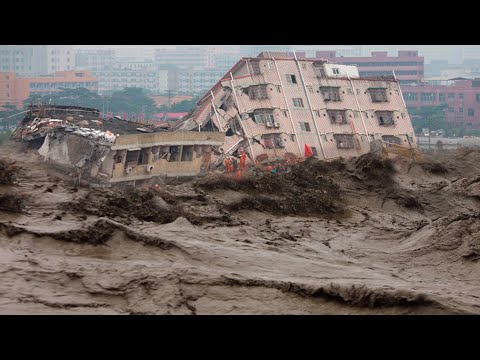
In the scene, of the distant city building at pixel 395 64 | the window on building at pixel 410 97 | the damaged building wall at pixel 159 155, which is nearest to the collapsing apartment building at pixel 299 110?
the damaged building wall at pixel 159 155

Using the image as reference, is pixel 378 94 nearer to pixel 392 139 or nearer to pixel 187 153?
pixel 392 139

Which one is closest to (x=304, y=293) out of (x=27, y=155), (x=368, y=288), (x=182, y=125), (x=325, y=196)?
(x=368, y=288)

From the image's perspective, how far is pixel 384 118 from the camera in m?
42.4

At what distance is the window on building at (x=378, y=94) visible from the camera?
140 feet

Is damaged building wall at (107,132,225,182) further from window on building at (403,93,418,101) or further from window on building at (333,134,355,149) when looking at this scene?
window on building at (403,93,418,101)

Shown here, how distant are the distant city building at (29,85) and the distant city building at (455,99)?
2551 cm

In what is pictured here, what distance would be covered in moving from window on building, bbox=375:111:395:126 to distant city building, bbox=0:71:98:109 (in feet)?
80.1

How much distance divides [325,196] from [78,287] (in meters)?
9.61

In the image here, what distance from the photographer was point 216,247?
1300cm

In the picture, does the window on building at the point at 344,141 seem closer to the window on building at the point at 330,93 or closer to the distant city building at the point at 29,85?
the window on building at the point at 330,93

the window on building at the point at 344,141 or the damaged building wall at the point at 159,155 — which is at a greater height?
the window on building at the point at 344,141

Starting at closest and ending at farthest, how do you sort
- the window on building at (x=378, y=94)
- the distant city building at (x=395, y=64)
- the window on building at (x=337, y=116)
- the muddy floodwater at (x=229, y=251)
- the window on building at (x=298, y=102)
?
1. the muddy floodwater at (x=229, y=251)
2. the window on building at (x=298, y=102)
3. the window on building at (x=337, y=116)
4. the window on building at (x=378, y=94)
5. the distant city building at (x=395, y=64)

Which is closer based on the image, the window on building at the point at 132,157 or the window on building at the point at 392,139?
the window on building at the point at 132,157

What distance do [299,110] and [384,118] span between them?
5.00 metres
